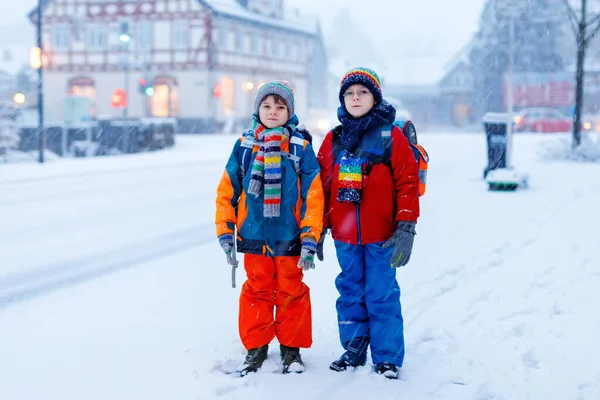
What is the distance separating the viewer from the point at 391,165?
3801 mm

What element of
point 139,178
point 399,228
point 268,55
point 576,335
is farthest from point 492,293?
point 268,55

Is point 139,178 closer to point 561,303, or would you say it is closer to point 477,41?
point 561,303

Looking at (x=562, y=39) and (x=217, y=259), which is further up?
(x=562, y=39)

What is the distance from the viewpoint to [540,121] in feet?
127

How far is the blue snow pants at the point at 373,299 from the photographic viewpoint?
152 inches

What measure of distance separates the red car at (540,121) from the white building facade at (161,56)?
16.0 metres

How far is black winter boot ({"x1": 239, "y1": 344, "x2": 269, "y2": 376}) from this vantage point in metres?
3.82

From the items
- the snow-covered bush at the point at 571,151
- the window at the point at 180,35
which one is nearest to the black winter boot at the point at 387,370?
the snow-covered bush at the point at 571,151

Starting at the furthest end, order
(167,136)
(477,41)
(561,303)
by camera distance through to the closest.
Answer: (477,41), (167,136), (561,303)

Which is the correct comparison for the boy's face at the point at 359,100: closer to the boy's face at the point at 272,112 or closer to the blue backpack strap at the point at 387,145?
the blue backpack strap at the point at 387,145

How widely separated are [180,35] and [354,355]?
38.0 metres

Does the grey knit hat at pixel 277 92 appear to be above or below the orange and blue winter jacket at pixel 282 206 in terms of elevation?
above

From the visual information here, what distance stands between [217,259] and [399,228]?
11.6 feet

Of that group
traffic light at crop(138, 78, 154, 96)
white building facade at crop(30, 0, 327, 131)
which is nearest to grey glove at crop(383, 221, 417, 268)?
traffic light at crop(138, 78, 154, 96)
